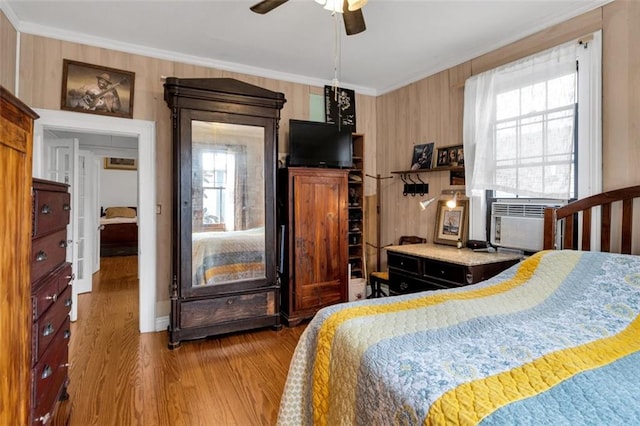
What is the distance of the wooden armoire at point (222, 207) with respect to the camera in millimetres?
2959

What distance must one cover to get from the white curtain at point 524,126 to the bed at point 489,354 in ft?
2.92

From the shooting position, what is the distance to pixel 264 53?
3363 mm

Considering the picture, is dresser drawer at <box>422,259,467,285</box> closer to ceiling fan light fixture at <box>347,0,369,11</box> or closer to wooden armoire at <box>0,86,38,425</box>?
ceiling fan light fixture at <box>347,0,369,11</box>

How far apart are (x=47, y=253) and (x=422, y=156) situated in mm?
3364

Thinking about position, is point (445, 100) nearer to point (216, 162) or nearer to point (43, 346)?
point (216, 162)

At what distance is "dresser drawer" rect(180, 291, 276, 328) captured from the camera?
3.00 metres

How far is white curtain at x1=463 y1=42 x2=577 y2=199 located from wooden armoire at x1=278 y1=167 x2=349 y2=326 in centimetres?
134

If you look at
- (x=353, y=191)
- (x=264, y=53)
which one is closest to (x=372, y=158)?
(x=353, y=191)

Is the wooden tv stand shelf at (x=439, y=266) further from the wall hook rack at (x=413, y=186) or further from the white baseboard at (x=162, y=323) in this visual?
the white baseboard at (x=162, y=323)

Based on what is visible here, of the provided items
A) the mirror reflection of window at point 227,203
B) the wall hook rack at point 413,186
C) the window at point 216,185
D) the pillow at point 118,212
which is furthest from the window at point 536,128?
the pillow at point 118,212

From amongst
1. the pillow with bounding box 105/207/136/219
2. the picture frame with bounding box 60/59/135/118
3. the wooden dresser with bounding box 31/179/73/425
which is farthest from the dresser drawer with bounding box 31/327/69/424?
the pillow with bounding box 105/207/136/219

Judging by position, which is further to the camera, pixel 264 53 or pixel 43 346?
pixel 264 53

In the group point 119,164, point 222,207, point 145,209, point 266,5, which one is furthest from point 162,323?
point 119,164

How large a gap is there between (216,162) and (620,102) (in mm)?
3121
